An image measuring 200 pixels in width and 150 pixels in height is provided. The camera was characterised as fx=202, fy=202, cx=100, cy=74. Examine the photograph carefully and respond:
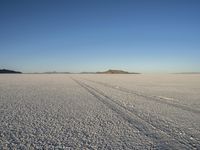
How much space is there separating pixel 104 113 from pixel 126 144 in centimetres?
282

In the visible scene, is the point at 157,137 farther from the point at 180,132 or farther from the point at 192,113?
the point at 192,113

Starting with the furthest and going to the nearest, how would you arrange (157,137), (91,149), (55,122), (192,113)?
(192,113)
(55,122)
(157,137)
(91,149)

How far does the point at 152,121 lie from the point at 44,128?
2959mm

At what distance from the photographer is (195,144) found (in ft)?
13.0

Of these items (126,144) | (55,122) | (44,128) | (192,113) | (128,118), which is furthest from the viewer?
(192,113)

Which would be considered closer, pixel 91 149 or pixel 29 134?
pixel 91 149

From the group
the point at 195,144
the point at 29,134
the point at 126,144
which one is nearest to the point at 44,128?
the point at 29,134

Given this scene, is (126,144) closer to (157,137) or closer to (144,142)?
(144,142)

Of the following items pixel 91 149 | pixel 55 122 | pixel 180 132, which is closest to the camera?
pixel 91 149

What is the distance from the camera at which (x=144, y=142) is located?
13.4ft

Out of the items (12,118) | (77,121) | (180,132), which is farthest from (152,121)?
(12,118)

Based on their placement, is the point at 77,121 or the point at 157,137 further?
the point at 77,121

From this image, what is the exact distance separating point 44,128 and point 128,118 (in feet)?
8.04

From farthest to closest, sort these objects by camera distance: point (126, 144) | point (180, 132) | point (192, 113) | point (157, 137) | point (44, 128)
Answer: point (192, 113)
point (44, 128)
point (180, 132)
point (157, 137)
point (126, 144)
